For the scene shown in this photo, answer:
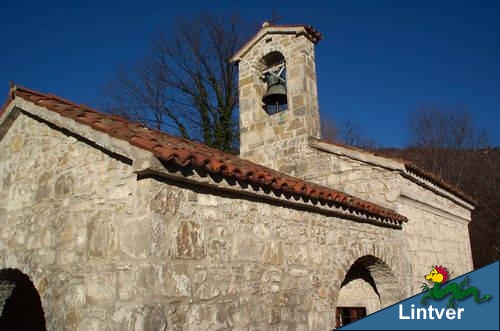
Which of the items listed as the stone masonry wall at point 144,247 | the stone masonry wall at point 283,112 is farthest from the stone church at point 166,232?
the stone masonry wall at point 283,112

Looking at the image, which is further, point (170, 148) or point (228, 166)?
point (228, 166)

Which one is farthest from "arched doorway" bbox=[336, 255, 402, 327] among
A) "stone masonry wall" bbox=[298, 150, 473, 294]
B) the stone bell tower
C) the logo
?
the logo

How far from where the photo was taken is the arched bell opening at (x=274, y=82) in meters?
7.67

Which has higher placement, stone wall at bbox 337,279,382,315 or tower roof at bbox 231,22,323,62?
tower roof at bbox 231,22,323,62

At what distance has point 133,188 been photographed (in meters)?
3.32

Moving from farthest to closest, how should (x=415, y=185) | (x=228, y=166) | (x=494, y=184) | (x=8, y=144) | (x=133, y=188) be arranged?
(x=494, y=184)
(x=415, y=185)
(x=8, y=144)
(x=228, y=166)
(x=133, y=188)

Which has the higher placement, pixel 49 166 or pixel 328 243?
pixel 49 166

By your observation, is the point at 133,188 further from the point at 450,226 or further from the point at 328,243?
the point at 450,226

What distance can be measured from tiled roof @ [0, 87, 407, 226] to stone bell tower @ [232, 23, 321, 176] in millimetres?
2291

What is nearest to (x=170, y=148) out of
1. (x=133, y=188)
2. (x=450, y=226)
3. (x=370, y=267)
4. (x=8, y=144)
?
(x=133, y=188)

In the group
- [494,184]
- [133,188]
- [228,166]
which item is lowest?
[133,188]

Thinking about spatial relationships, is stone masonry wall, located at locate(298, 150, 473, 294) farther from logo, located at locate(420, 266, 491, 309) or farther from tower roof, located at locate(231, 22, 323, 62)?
logo, located at locate(420, 266, 491, 309)

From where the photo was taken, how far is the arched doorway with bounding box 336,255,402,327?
257 inches

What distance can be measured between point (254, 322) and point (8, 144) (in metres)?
3.58
